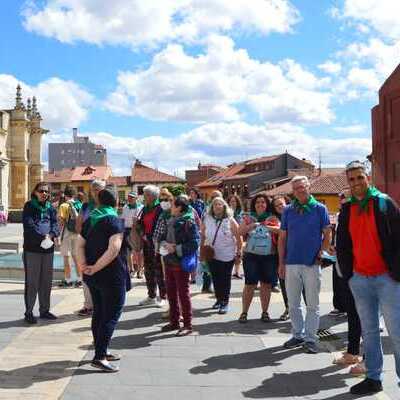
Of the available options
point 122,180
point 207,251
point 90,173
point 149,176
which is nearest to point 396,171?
point 207,251

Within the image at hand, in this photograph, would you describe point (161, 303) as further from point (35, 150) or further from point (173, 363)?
point (35, 150)

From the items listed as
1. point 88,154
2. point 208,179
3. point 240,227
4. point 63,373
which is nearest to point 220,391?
point 63,373

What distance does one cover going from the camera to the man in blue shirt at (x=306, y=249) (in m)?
6.78

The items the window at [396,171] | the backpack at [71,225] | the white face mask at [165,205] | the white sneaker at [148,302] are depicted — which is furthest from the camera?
the window at [396,171]

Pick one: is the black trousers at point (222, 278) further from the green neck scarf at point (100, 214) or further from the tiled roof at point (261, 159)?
the tiled roof at point (261, 159)

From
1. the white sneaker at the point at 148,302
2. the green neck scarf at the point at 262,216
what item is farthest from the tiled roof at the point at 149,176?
the green neck scarf at the point at 262,216

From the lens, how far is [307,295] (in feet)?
22.5

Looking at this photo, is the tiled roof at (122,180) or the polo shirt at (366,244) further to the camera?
the tiled roof at (122,180)

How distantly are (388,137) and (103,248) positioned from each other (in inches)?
746

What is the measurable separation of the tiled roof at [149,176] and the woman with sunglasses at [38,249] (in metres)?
87.2

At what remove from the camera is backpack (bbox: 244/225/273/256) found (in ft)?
27.2

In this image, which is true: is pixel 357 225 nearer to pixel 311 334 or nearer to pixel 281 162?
pixel 311 334

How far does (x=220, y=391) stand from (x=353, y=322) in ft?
6.23

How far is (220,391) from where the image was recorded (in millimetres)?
5297
